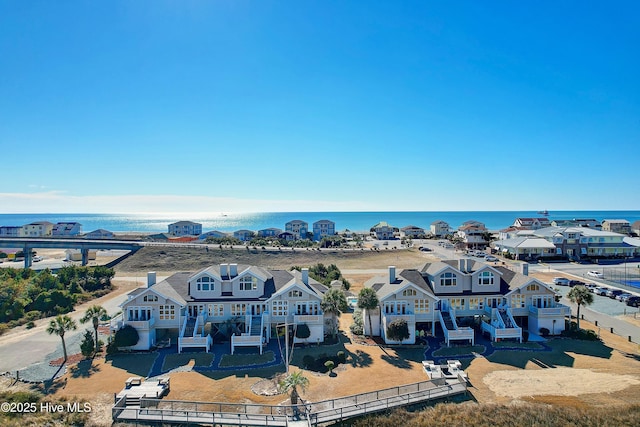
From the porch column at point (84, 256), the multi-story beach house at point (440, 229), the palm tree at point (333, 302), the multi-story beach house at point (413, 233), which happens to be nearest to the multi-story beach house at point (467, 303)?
the palm tree at point (333, 302)

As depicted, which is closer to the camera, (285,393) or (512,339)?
(285,393)

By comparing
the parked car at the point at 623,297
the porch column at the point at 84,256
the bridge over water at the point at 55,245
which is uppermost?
the bridge over water at the point at 55,245

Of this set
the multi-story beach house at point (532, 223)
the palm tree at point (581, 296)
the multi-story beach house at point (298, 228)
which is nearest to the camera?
the palm tree at point (581, 296)

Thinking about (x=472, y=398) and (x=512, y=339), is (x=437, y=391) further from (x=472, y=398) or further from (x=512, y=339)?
(x=512, y=339)

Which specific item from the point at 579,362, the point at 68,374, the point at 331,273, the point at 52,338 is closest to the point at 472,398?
the point at 579,362

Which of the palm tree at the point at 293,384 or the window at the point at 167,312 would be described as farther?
the window at the point at 167,312

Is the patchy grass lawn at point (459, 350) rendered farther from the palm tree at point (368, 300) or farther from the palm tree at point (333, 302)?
the palm tree at point (333, 302)

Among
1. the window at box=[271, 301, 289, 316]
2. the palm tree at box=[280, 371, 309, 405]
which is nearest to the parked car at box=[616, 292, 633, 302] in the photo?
the window at box=[271, 301, 289, 316]
